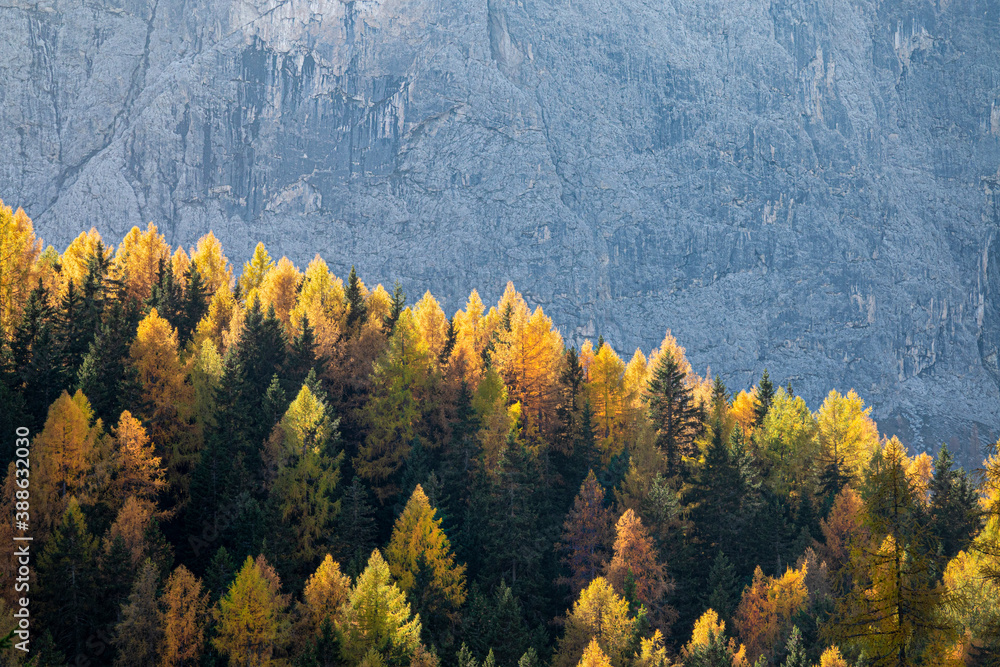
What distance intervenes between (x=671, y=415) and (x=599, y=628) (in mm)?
19256

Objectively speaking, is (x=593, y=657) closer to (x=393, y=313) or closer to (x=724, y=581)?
(x=724, y=581)

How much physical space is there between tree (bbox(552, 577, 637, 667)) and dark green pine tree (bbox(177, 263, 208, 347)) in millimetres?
35741

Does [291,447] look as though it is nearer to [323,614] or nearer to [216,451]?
[216,451]

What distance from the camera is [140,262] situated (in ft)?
266

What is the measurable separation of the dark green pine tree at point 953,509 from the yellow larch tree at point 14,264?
6059 centimetres

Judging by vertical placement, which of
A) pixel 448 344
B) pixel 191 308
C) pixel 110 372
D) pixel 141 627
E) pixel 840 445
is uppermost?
pixel 840 445

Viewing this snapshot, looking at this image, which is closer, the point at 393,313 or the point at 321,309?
the point at 321,309

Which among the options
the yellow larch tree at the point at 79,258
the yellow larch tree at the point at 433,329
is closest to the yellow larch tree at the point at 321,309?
the yellow larch tree at the point at 433,329

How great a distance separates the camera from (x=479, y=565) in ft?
188

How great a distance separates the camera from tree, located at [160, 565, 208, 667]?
4494 cm

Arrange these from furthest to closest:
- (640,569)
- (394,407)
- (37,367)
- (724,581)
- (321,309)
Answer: (321,309) → (394,407) → (724,581) → (640,569) → (37,367)

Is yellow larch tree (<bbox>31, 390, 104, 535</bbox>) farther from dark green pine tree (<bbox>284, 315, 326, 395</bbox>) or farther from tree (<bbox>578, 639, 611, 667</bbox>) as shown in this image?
tree (<bbox>578, 639, 611, 667</bbox>)

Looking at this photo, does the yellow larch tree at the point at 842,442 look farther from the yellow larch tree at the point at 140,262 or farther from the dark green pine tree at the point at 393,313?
the yellow larch tree at the point at 140,262

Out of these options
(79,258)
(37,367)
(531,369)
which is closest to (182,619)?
(37,367)
